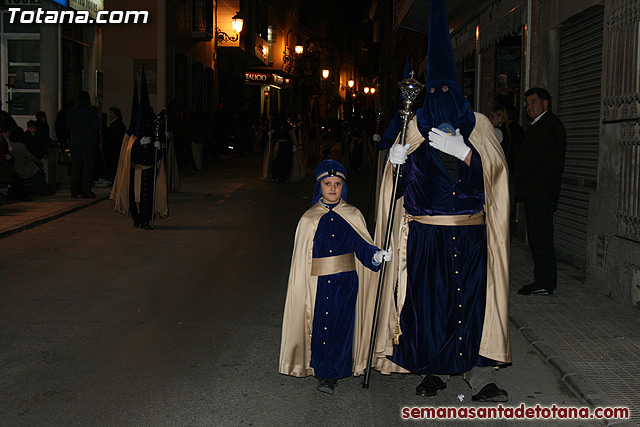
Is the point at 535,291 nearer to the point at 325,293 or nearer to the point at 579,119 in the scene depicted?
the point at 579,119

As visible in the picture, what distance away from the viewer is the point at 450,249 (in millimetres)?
4961

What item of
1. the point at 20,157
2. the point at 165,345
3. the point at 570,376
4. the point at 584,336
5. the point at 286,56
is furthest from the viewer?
the point at 286,56

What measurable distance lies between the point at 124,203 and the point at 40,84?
23.7 feet

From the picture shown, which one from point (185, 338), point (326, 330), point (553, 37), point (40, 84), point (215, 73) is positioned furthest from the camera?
point (215, 73)

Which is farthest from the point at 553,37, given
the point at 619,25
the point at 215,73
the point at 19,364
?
the point at 215,73

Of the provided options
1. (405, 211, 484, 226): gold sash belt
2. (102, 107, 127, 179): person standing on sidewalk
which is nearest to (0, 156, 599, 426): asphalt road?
(405, 211, 484, 226): gold sash belt

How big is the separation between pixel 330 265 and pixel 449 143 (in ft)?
3.69

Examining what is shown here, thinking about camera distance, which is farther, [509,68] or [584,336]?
[509,68]

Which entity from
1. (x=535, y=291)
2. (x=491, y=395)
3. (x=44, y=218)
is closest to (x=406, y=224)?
(x=491, y=395)

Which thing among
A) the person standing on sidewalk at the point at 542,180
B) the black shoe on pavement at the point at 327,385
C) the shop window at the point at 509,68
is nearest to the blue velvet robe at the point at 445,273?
the black shoe on pavement at the point at 327,385

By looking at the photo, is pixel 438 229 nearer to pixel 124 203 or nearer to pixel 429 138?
pixel 429 138

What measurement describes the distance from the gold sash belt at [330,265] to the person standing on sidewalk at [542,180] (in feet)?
11.2

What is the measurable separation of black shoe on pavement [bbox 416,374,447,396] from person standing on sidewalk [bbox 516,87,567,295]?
308 cm

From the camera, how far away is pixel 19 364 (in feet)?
19.3
